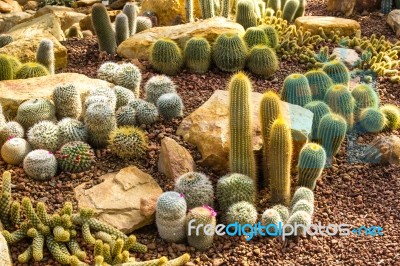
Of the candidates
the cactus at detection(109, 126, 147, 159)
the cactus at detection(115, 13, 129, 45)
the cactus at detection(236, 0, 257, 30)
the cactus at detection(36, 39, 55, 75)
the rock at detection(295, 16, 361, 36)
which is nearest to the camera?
the cactus at detection(109, 126, 147, 159)

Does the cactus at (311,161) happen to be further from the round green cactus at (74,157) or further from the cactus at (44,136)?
the cactus at (44,136)

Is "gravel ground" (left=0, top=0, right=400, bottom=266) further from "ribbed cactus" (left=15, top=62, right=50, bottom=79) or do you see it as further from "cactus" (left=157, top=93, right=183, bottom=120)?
"ribbed cactus" (left=15, top=62, right=50, bottom=79)

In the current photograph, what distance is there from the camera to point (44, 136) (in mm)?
5383

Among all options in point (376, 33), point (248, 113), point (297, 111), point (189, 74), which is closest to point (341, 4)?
point (376, 33)

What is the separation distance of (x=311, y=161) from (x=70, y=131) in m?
2.13

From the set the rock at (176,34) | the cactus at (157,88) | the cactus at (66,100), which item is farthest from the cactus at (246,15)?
the cactus at (66,100)

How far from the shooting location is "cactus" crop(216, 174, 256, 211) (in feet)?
16.2

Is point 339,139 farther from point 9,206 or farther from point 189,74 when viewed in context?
point 9,206

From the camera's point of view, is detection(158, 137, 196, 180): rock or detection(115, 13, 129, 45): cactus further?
detection(115, 13, 129, 45): cactus

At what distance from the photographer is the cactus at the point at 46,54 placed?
679 cm

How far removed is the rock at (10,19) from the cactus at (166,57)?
478cm

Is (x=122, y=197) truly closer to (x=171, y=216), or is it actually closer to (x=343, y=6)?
(x=171, y=216)

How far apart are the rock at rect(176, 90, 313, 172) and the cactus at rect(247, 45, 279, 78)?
1109mm

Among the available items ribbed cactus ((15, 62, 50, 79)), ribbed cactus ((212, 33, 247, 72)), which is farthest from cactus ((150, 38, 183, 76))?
ribbed cactus ((15, 62, 50, 79))
